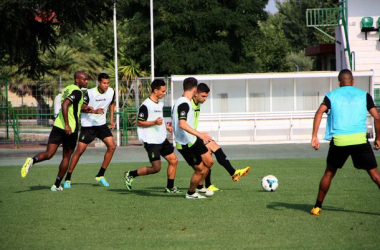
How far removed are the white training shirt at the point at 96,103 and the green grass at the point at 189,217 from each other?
4.07 ft

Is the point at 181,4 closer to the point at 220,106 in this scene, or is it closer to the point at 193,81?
the point at 220,106

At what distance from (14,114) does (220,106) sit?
27.0ft

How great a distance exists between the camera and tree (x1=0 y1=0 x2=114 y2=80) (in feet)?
82.1

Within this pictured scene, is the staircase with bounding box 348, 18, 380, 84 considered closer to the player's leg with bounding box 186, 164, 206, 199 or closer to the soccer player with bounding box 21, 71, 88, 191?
the soccer player with bounding box 21, 71, 88, 191

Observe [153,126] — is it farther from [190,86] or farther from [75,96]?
[75,96]

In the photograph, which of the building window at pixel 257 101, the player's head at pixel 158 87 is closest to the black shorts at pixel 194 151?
the player's head at pixel 158 87

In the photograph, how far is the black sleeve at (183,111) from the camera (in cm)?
1071

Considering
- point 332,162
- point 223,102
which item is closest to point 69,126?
point 332,162

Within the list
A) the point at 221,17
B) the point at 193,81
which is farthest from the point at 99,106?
the point at 221,17

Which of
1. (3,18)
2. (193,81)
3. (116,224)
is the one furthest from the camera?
(3,18)

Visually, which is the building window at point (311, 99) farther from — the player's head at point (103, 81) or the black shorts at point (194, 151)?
the black shorts at point (194, 151)

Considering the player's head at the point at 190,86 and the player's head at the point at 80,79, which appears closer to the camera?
the player's head at the point at 190,86

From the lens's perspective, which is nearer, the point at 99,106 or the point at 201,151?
the point at 201,151

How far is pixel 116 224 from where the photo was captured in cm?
895
